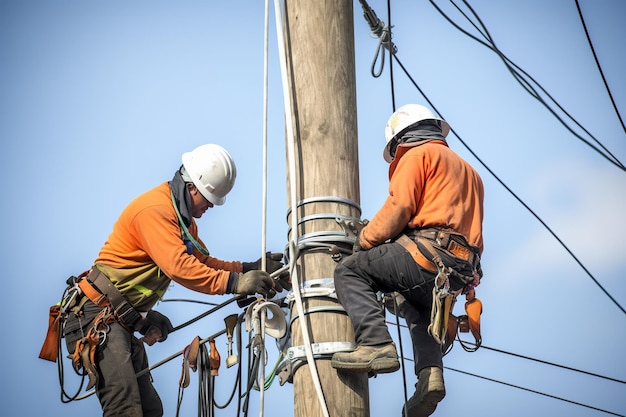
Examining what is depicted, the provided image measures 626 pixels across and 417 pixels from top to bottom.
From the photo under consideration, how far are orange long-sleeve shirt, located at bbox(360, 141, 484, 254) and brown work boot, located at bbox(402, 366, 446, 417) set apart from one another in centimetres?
74

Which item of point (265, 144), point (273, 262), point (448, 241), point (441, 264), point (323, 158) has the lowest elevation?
point (441, 264)

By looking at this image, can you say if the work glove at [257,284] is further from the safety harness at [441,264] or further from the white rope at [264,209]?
the safety harness at [441,264]

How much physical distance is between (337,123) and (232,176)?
55.2 inches

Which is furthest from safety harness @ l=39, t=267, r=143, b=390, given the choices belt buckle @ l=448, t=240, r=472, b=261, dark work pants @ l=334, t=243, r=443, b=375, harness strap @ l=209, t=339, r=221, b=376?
belt buckle @ l=448, t=240, r=472, b=261

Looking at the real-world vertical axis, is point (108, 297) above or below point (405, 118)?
below

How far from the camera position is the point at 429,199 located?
4629mm

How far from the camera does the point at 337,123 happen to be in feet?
15.1

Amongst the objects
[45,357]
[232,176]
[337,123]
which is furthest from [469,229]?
→ [45,357]

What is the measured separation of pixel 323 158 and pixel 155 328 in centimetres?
185

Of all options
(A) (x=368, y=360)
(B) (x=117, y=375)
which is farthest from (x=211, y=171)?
(A) (x=368, y=360)

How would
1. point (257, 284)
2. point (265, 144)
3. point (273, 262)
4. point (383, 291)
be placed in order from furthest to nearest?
point (273, 262) → point (265, 144) → point (257, 284) → point (383, 291)

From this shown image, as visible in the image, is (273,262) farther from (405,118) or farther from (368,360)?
(368,360)

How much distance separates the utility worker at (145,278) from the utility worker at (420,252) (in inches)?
27.7

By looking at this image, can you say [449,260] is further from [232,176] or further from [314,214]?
[232,176]
